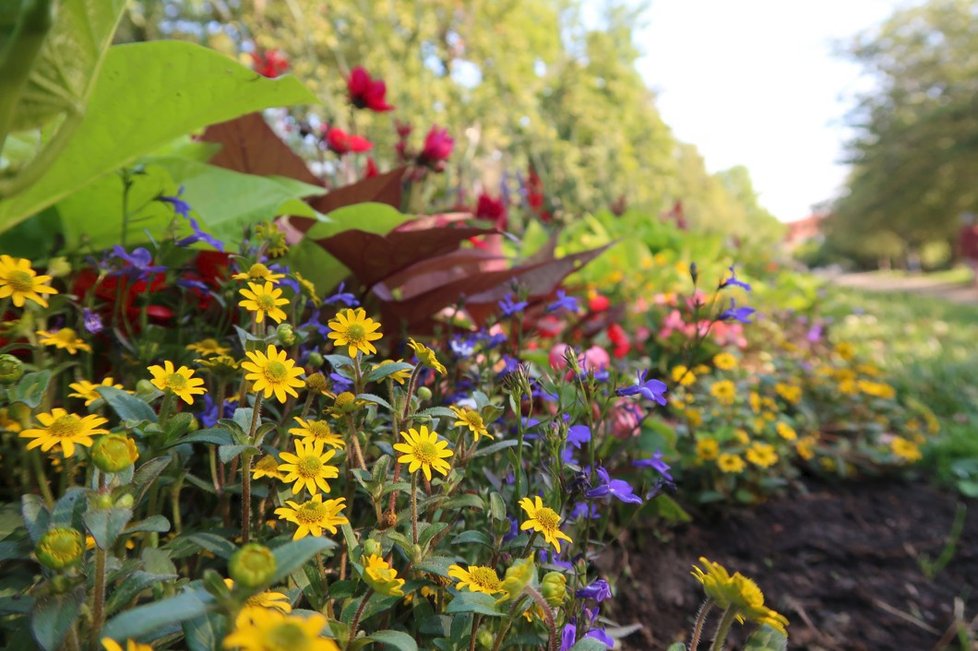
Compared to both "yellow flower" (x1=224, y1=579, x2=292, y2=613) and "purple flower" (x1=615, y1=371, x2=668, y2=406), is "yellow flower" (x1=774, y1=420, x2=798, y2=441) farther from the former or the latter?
"yellow flower" (x1=224, y1=579, x2=292, y2=613)

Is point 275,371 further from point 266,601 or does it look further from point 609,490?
point 609,490

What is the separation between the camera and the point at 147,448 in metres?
0.64

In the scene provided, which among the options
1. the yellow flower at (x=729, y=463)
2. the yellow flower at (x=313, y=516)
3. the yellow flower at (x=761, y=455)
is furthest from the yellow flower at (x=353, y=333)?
the yellow flower at (x=761, y=455)

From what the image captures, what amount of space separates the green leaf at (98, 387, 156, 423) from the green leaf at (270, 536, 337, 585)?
283 millimetres

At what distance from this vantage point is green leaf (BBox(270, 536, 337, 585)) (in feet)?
1.17

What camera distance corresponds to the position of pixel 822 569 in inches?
51.0

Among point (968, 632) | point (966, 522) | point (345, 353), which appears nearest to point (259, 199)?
point (345, 353)

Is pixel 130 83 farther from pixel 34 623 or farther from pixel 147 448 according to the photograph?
pixel 34 623

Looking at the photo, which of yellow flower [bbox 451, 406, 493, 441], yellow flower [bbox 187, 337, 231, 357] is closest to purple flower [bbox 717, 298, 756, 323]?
yellow flower [bbox 451, 406, 493, 441]

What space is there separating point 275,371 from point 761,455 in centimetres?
128

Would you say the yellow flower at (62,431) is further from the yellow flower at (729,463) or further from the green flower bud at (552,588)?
the yellow flower at (729,463)

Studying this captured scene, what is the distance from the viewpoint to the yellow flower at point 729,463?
1.37 metres

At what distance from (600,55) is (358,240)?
12.9 meters

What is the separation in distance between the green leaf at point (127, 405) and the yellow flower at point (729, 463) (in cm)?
118
